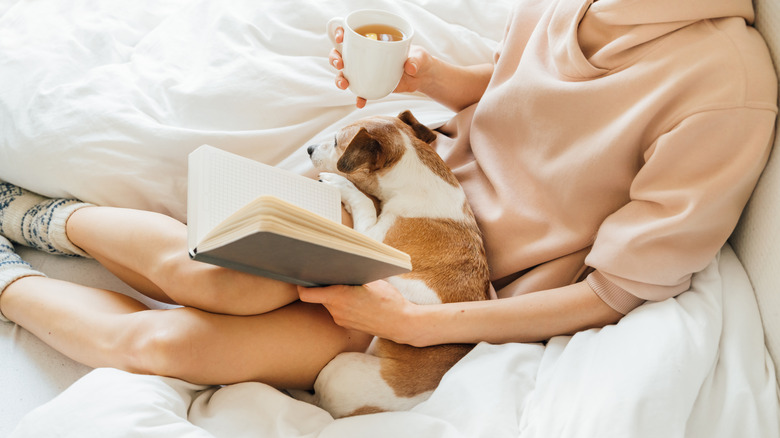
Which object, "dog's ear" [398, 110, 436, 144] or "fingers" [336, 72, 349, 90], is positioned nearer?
"fingers" [336, 72, 349, 90]

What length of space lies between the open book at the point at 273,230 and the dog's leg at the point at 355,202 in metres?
0.09

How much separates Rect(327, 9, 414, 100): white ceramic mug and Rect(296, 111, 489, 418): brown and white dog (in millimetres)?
153

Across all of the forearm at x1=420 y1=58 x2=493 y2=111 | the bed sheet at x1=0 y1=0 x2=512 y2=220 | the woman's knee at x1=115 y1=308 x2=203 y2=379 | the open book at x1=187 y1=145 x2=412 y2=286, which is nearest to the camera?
the open book at x1=187 y1=145 x2=412 y2=286

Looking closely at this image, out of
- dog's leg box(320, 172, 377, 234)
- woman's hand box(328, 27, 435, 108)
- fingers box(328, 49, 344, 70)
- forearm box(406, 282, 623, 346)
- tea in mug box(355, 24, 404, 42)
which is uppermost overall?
tea in mug box(355, 24, 404, 42)

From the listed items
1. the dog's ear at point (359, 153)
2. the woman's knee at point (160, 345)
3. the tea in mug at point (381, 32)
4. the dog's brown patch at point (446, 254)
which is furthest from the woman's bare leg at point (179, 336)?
the tea in mug at point (381, 32)

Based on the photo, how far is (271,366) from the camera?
3.67 feet

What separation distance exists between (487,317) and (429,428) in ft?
0.94

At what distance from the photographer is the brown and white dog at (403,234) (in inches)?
45.8

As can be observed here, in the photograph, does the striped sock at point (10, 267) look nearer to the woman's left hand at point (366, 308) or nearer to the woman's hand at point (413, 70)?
the woman's left hand at point (366, 308)

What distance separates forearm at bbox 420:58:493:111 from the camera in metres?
A: 1.45

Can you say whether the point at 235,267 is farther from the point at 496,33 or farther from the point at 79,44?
the point at 496,33

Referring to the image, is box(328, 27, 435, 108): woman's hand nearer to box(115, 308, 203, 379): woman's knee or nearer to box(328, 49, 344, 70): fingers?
box(328, 49, 344, 70): fingers

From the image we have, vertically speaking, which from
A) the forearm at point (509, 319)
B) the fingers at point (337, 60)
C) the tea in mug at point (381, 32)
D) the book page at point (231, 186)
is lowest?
the forearm at point (509, 319)

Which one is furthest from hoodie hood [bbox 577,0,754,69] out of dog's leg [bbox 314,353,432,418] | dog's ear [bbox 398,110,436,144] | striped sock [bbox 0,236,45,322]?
striped sock [bbox 0,236,45,322]
